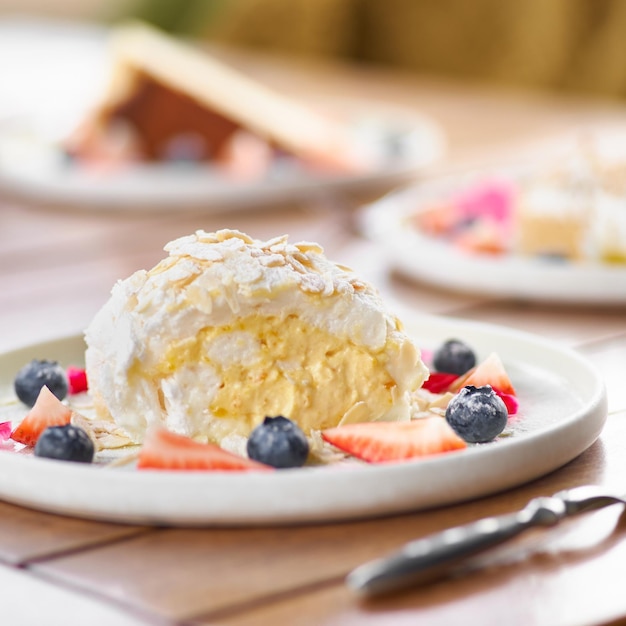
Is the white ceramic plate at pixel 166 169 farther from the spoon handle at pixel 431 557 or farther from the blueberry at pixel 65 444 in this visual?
the spoon handle at pixel 431 557

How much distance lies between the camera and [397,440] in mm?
1214

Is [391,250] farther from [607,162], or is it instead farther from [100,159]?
[100,159]

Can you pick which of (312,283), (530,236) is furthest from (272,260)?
(530,236)

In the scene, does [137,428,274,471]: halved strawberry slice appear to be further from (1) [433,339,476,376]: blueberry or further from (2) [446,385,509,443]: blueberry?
(1) [433,339,476,376]: blueberry

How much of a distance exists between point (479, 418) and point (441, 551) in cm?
29

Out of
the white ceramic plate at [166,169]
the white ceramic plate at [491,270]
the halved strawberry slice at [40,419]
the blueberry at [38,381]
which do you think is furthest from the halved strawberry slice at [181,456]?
the white ceramic plate at [166,169]

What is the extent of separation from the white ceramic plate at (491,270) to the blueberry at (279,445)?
98 centimetres

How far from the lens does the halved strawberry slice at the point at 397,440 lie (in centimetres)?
121

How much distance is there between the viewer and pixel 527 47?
5.29 meters

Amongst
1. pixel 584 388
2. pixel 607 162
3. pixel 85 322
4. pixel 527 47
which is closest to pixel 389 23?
pixel 527 47

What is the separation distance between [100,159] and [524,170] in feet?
3.27

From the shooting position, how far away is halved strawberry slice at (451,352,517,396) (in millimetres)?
1444

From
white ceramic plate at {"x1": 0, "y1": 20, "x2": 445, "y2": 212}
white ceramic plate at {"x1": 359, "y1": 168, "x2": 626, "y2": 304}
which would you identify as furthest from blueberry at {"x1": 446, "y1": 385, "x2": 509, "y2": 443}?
white ceramic plate at {"x1": 0, "y1": 20, "x2": 445, "y2": 212}

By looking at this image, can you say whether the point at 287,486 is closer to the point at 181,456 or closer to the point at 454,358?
the point at 181,456
